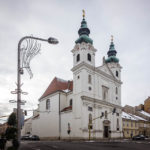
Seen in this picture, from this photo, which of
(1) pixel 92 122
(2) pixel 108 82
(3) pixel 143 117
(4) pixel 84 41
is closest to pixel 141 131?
(3) pixel 143 117

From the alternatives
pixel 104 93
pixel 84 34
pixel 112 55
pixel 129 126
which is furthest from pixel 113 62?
pixel 129 126

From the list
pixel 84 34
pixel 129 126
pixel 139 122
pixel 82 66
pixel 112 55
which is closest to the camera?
pixel 82 66

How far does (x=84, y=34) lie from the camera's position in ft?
148

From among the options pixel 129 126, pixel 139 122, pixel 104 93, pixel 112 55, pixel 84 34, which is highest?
pixel 84 34

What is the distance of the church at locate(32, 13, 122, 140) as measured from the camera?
39656 millimetres

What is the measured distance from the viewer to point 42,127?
49969 mm

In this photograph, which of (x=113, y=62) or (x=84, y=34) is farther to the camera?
(x=113, y=62)

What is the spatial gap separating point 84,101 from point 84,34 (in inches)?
608

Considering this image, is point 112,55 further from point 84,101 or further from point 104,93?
point 84,101

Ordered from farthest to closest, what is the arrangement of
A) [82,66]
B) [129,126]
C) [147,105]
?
[147,105] → [129,126] → [82,66]

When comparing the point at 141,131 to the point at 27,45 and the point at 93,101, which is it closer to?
the point at 93,101

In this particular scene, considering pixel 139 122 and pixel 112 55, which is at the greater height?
pixel 112 55

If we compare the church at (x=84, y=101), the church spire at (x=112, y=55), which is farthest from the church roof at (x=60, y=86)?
the church spire at (x=112, y=55)

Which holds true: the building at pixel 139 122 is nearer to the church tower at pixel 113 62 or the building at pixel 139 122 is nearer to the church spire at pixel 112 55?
the church tower at pixel 113 62
